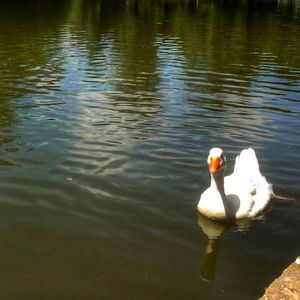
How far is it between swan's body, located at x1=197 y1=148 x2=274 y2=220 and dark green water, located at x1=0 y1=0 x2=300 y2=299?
25 cm

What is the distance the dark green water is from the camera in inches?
295

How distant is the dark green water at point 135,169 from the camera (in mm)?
7504

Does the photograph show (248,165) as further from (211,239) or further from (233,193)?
(211,239)

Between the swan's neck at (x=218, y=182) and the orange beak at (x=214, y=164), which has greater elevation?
the orange beak at (x=214, y=164)

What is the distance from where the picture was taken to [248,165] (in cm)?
1032

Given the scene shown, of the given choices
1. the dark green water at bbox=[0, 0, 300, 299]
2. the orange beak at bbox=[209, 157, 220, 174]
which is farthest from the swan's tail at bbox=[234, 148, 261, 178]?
the orange beak at bbox=[209, 157, 220, 174]

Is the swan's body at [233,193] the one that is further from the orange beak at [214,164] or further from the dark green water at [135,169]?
the dark green water at [135,169]

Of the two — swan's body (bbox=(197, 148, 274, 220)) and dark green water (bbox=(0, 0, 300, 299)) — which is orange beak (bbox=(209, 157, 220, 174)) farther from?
dark green water (bbox=(0, 0, 300, 299))

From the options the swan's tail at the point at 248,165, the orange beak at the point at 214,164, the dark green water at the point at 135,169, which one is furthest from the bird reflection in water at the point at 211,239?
the swan's tail at the point at 248,165

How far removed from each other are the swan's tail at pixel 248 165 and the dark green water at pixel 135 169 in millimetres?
791

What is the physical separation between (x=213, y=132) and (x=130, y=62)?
461 inches

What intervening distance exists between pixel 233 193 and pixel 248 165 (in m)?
0.94

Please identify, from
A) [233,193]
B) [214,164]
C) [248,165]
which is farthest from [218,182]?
[248,165]

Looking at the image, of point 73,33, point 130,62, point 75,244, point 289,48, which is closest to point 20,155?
point 75,244
